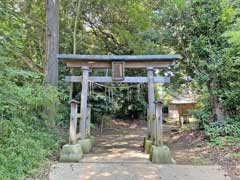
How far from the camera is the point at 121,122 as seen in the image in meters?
15.9

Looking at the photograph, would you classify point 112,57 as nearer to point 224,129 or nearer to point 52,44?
point 52,44

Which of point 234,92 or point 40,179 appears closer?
point 40,179

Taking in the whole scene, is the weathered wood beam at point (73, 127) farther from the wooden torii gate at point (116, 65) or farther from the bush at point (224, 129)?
the bush at point (224, 129)

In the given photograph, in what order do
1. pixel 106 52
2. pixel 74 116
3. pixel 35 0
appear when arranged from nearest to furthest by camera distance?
1. pixel 74 116
2. pixel 35 0
3. pixel 106 52

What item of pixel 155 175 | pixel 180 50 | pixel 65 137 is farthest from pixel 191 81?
pixel 155 175

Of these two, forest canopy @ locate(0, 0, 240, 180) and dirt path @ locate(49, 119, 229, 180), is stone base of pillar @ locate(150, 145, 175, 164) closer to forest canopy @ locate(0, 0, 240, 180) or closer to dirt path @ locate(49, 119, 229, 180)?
dirt path @ locate(49, 119, 229, 180)

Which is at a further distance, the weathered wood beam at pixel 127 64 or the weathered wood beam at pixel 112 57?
the weathered wood beam at pixel 127 64

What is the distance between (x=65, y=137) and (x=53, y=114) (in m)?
0.87

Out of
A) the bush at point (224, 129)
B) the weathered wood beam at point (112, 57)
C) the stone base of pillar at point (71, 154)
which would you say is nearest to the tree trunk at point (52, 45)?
the weathered wood beam at point (112, 57)

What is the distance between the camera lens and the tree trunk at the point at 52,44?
24.8 ft

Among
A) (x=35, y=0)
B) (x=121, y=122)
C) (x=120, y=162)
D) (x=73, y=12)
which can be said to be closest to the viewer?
(x=120, y=162)

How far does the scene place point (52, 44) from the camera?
765cm

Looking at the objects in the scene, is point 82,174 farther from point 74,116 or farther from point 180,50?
point 180,50

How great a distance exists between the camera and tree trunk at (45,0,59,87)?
24.8ft
